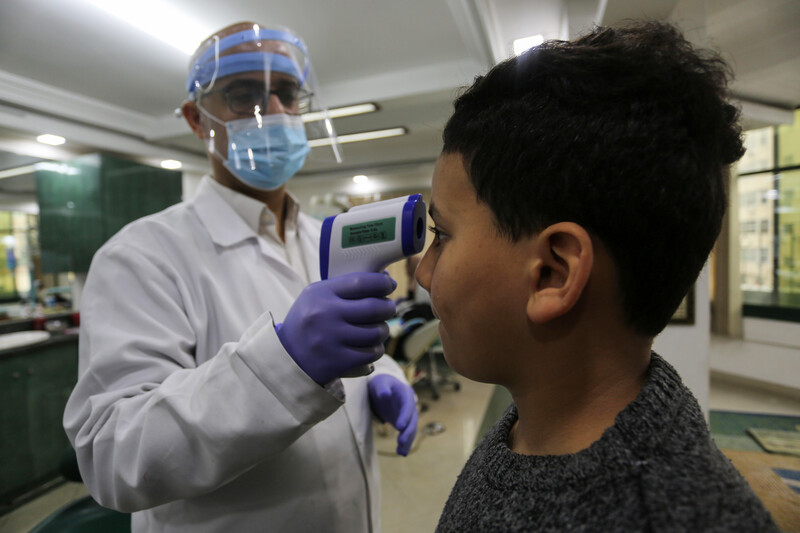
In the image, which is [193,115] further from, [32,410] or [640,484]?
[32,410]

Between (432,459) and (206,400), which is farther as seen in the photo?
(432,459)

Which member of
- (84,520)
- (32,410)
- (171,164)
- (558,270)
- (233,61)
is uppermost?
(171,164)

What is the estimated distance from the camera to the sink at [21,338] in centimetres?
229

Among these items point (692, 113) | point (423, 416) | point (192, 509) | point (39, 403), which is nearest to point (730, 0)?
point (692, 113)

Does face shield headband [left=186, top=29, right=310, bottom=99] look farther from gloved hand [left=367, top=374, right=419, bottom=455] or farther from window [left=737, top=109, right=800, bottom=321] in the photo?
window [left=737, top=109, right=800, bottom=321]

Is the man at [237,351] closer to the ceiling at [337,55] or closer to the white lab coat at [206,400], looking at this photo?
the white lab coat at [206,400]

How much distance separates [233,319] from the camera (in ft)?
2.87

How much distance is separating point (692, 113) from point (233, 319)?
870 mm

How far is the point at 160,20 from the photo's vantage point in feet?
7.38

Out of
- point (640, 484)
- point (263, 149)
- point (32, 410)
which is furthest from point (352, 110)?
point (640, 484)

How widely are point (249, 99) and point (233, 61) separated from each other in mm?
99

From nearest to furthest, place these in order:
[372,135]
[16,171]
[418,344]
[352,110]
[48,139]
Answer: [48,139] < [16,171] < [352,110] < [418,344] < [372,135]

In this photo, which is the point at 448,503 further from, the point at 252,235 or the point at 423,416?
the point at 423,416

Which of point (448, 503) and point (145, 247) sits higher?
point (145, 247)
